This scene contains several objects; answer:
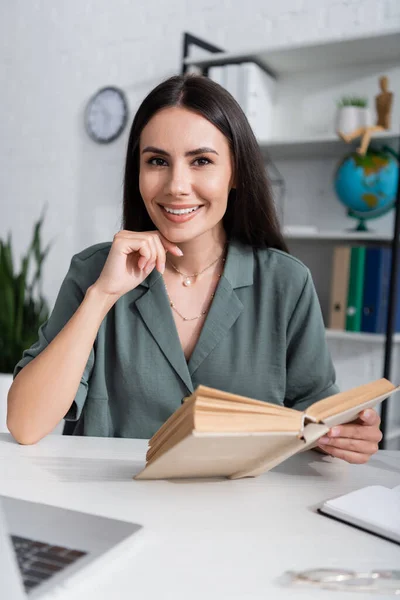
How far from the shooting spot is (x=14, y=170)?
3.62m

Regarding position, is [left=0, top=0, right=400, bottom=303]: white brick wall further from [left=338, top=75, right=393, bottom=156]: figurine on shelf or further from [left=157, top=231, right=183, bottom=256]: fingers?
[left=157, top=231, right=183, bottom=256]: fingers

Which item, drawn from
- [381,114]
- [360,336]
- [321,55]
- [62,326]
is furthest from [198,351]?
[321,55]

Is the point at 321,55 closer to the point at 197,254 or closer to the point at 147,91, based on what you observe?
the point at 147,91

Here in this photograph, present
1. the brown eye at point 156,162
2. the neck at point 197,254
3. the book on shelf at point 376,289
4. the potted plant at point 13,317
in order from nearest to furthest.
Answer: the brown eye at point 156,162, the neck at point 197,254, the book on shelf at point 376,289, the potted plant at point 13,317

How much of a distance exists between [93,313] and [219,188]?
0.36 m

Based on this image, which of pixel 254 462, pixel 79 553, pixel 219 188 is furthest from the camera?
pixel 219 188

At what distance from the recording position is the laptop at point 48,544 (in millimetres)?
491

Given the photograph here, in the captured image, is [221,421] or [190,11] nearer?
[221,421]

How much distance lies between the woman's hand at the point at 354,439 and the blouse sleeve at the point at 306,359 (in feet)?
0.97

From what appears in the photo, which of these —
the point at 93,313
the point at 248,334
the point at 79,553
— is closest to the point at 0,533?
the point at 79,553

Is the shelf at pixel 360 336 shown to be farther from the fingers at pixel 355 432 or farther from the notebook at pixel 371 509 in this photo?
the notebook at pixel 371 509

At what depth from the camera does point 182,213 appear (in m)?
1.20

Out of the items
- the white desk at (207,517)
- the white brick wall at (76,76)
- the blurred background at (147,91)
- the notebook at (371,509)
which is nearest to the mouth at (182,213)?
the white desk at (207,517)

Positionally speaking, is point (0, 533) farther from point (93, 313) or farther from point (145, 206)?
point (145, 206)
